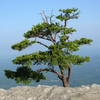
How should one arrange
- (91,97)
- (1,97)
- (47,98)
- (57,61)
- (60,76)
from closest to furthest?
(91,97), (47,98), (1,97), (57,61), (60,76)

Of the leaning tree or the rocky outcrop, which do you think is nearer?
the rocky outcrop

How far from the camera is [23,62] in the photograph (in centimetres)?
2922

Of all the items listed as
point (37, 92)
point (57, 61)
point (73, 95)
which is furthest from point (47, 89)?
point (57, 61)

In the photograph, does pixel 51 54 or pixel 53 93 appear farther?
pixel 51 54

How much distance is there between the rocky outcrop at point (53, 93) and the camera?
7318 millimetres

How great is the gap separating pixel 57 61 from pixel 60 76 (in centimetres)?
233

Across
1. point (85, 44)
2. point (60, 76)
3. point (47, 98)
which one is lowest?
point (47, 98)

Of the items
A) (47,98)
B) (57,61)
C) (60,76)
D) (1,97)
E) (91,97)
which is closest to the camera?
(91,97)

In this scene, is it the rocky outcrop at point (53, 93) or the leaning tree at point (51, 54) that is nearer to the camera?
the rocky outcrop at point (53, 93)

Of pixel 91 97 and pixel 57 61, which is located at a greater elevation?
pixel 57 61

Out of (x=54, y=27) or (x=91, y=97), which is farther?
(x=54, y=27)

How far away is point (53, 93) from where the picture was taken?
7918 millimetres

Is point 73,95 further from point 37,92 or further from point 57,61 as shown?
point 57,61

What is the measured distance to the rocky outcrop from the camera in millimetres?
7318
